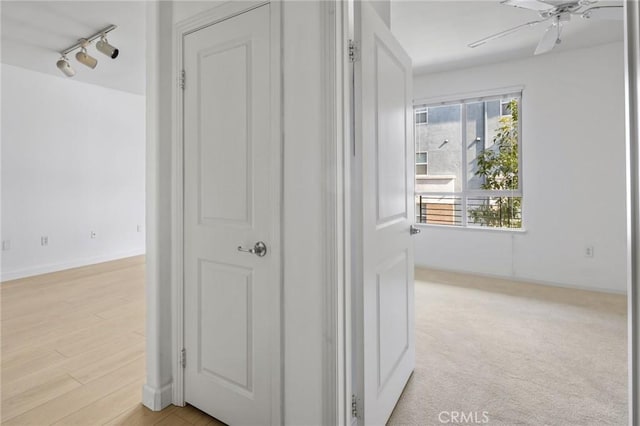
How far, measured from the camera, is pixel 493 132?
4.68m

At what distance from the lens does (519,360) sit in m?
2.37

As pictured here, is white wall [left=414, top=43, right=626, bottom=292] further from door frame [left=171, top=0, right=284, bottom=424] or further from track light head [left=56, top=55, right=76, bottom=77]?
track light head [left=56, top=55, right=76, bottom=77]

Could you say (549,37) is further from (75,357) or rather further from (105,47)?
(75,357)

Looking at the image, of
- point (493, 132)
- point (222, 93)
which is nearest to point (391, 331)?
point (222, 93)

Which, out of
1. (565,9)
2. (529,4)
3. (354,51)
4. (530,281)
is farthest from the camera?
(530,281)

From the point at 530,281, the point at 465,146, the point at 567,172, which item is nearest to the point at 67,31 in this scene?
the point at 465,146

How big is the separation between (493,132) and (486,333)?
2866 millimetres

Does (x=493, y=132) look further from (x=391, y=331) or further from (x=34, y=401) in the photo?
(x=34, y=401)

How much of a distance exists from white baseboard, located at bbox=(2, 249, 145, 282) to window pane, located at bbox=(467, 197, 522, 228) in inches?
204

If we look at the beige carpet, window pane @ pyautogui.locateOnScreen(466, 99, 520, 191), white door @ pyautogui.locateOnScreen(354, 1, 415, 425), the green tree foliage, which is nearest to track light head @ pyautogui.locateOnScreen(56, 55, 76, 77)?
white door @ pyautogui.locateOnScreen(354, 1, 415, 425)

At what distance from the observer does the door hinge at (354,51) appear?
1437 millimetres

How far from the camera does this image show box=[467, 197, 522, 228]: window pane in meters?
4.56

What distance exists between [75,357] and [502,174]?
4.74 meters

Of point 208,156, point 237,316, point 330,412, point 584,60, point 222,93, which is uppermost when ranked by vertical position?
point 584,60
